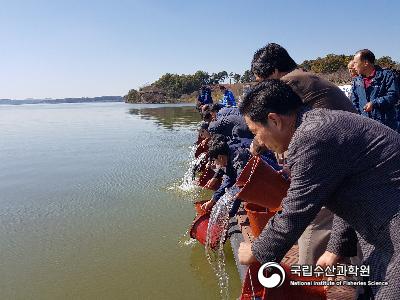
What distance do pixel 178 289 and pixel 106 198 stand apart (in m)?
4.12

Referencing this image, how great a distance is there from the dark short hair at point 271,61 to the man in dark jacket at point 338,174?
1667mm

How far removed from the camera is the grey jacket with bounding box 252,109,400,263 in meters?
1.58

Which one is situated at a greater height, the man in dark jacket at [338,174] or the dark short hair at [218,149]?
the man in dark jacket at [338,174]

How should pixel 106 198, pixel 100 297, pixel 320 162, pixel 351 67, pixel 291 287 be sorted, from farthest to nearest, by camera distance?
pixel 106 198 → pixel 351 67 → pixel 100 297 → pixel 291 287 → pixel 320 162

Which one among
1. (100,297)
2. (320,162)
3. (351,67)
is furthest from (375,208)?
(351,67)

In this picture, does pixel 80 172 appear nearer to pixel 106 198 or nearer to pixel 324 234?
pixel 106 198

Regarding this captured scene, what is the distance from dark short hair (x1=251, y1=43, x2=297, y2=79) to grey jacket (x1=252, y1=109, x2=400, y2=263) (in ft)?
5.84

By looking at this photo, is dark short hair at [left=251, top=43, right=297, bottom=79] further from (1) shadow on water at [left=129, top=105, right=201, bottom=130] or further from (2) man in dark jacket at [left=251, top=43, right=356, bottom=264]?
(1) shadow on water at [left=129, top=105, right=201, bottom=130]

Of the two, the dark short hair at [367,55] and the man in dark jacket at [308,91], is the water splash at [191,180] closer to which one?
the dark short hair at [367,55]

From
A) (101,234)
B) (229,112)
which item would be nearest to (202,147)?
(229,112)

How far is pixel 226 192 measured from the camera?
4.72m

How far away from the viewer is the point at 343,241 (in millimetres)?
2057

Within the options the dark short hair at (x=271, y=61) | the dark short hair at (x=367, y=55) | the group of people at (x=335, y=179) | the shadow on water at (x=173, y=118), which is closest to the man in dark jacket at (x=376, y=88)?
the dark short hair at (x=367, y=55)

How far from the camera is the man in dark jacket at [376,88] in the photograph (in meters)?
5.40
